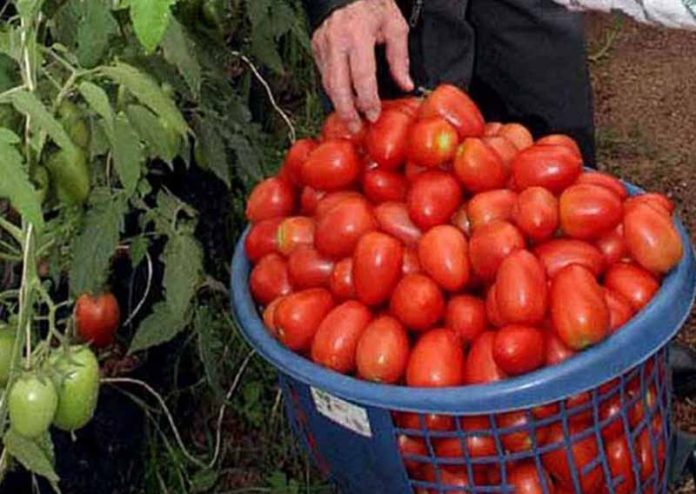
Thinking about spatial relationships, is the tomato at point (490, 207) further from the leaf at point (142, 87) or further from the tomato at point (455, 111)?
the leaf at point (142, 87)

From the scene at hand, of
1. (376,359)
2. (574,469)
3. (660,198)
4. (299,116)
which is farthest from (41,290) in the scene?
(299,116)

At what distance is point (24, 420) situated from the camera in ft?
4.11

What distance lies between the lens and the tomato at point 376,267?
1.44 meters

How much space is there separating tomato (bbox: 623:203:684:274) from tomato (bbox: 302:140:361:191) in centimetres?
32

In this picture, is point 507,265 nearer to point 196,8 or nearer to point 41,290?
point 41,290

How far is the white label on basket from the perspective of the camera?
1.40 m

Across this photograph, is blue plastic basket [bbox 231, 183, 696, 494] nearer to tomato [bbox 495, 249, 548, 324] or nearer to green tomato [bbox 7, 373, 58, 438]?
tomato [bbox 495, 249, 548, 324]

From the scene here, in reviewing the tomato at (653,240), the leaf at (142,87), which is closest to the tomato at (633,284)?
the tomato at (653,240)

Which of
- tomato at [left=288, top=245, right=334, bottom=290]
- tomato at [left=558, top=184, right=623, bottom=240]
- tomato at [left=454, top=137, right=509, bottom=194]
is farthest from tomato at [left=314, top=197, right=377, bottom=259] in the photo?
tomato at [left=558, top=184, right=623, bottom=240]

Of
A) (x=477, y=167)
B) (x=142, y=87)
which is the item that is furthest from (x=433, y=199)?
(x=142, y=87)

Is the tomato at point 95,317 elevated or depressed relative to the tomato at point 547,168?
depressed

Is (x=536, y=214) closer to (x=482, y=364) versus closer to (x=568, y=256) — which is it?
(x=568, y=256)

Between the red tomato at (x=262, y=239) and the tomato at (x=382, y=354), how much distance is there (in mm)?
216

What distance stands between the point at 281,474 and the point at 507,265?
95 cm
